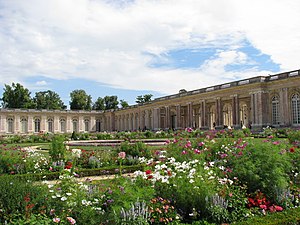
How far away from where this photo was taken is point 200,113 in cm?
4403

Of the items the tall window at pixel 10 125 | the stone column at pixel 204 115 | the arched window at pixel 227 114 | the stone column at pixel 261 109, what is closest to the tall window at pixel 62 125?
the tall window at pixel 10 125

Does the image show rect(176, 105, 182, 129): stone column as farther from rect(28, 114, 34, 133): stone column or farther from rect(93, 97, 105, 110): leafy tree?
rect(93, 97, 105, 110): leafy tree

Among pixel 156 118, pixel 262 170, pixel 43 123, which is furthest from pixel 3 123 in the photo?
pixel 262 170

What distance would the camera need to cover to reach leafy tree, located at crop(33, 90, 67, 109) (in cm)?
7794

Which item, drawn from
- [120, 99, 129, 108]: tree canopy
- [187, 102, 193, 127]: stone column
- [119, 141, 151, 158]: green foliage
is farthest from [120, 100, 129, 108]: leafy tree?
[119, 141, 151, 158]: green foliage

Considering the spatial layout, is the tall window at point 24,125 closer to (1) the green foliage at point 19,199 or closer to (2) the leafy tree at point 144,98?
(2) the leafy tree at point 144,98

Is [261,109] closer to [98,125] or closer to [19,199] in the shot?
[19,199]

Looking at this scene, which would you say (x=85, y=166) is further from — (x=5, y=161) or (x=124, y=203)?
(x=124, y=203)

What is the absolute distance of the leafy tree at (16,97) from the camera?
6731 centimetres

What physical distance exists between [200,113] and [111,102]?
4504 centimetres

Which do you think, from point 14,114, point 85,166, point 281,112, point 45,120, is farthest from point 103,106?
point 85,166

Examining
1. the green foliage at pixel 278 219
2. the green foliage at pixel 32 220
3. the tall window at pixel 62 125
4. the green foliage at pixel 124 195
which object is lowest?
the green foliage at pixel 278 219

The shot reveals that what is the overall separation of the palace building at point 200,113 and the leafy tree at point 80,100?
885 cm

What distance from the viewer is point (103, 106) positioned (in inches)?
3337
